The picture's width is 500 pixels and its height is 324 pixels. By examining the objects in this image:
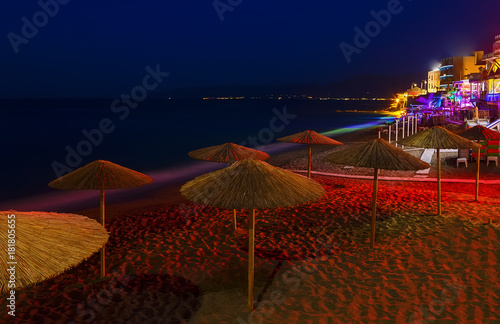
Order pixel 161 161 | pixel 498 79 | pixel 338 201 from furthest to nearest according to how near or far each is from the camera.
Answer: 1. pixel 498 79
2. pixel 161 161
3. pixel 338 201

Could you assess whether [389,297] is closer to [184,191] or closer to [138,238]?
[184,191]

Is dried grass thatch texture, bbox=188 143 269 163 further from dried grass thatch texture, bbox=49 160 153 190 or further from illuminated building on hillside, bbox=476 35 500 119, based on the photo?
illuminated building on hillside, bbox=476 35 500 119

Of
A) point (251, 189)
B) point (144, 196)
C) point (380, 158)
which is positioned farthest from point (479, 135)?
point (144, 196)

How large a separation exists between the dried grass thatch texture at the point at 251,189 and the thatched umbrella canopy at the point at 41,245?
1434 millimetres

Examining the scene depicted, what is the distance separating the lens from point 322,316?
5.12 metres

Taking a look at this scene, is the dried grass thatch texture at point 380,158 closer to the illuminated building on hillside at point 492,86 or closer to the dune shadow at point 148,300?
the dune shadow at point 148,300

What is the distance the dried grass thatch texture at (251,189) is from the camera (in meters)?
4.75

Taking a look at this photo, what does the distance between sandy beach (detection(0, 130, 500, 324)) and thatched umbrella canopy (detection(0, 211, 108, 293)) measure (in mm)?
1951

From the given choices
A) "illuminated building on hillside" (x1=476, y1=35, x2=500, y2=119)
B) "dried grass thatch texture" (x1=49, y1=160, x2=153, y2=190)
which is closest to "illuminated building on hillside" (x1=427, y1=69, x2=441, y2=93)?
"illuminated building on hillside" (x1=476, y1=35, x2=500, y2=119)

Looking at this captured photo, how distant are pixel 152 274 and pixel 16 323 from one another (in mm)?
2064

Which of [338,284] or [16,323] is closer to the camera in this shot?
[16,323]

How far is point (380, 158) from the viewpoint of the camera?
674 centimetres

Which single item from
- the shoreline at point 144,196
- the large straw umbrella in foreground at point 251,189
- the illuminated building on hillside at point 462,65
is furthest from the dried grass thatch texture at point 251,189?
the illuminated building on hillside at point 462,65

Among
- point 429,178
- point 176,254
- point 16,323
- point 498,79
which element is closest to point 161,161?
point 429,178
